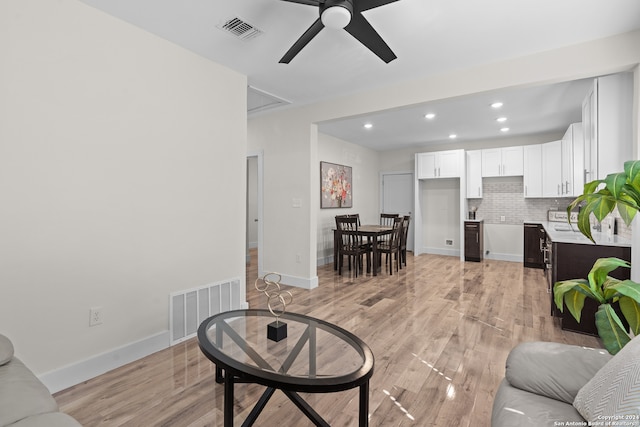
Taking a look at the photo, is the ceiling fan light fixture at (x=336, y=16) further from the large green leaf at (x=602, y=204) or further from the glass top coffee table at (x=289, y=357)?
the glass top coffee table at (x=289, y=357)

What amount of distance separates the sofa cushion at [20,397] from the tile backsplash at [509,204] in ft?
23.7

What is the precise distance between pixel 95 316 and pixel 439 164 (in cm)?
653

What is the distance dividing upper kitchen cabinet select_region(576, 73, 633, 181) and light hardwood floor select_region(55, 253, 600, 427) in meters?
1.60

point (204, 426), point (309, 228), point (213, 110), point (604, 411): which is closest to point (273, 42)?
point (213, 110)

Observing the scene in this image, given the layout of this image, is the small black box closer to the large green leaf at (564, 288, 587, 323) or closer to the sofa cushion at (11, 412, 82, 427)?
the sofa cushion at (11, 412, 82, 427)

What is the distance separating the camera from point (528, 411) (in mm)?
1138

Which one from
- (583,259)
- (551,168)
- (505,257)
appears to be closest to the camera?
(583,259)

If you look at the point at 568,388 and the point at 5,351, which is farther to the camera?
the point at 5,351

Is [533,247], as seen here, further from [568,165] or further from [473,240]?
[568,165]

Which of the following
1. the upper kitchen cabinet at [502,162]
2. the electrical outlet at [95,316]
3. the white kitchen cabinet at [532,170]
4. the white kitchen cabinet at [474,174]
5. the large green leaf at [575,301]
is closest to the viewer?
the large green leaf at [575,301]

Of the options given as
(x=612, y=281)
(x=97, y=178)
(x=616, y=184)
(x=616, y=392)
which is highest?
(x=97, y=178)

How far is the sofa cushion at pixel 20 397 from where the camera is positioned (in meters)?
1.09

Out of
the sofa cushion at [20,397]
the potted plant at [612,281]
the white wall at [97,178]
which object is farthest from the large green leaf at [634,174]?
the white wall at [97,178]

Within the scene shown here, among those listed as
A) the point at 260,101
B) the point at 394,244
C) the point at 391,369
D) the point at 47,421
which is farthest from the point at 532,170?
the point at 47,421
